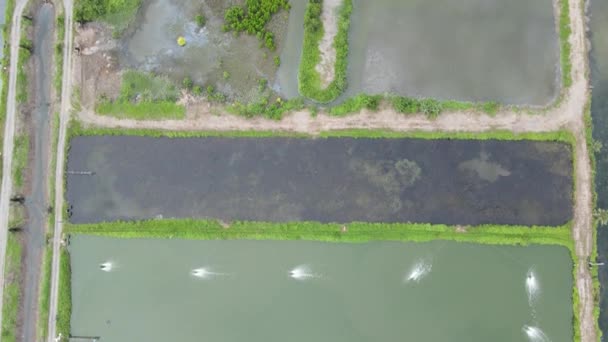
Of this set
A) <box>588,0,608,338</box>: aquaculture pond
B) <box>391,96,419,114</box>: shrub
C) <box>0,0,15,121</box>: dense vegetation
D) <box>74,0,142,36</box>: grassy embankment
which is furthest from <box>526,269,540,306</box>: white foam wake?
<box>0,0,15,121</box>: dense vegetation

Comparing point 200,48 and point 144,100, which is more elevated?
point 200,48

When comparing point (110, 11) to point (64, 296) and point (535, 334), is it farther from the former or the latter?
point (535, 334)

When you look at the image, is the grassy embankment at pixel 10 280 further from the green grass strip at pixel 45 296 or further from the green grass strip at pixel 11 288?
the green grass strip at pixel 45 296

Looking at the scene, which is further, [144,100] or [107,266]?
[144,100]

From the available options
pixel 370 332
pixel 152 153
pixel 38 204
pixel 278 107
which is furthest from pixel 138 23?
pixel 370 332

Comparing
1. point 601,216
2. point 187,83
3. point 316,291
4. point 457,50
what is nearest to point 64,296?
point 187,83

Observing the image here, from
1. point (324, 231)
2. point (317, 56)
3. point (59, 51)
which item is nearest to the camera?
point (324, 231)

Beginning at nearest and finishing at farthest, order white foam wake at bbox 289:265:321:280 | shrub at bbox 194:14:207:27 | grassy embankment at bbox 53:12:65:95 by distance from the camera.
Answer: white foam wake at bbox 289:265:321:280, shrub at bbox 194:14:207:27, grassy embankment at bbox 53:12:65:95

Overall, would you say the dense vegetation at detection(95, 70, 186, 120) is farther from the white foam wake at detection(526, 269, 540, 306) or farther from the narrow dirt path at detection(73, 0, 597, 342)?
the white foam wake at detection(526, 269, 540, 306)
